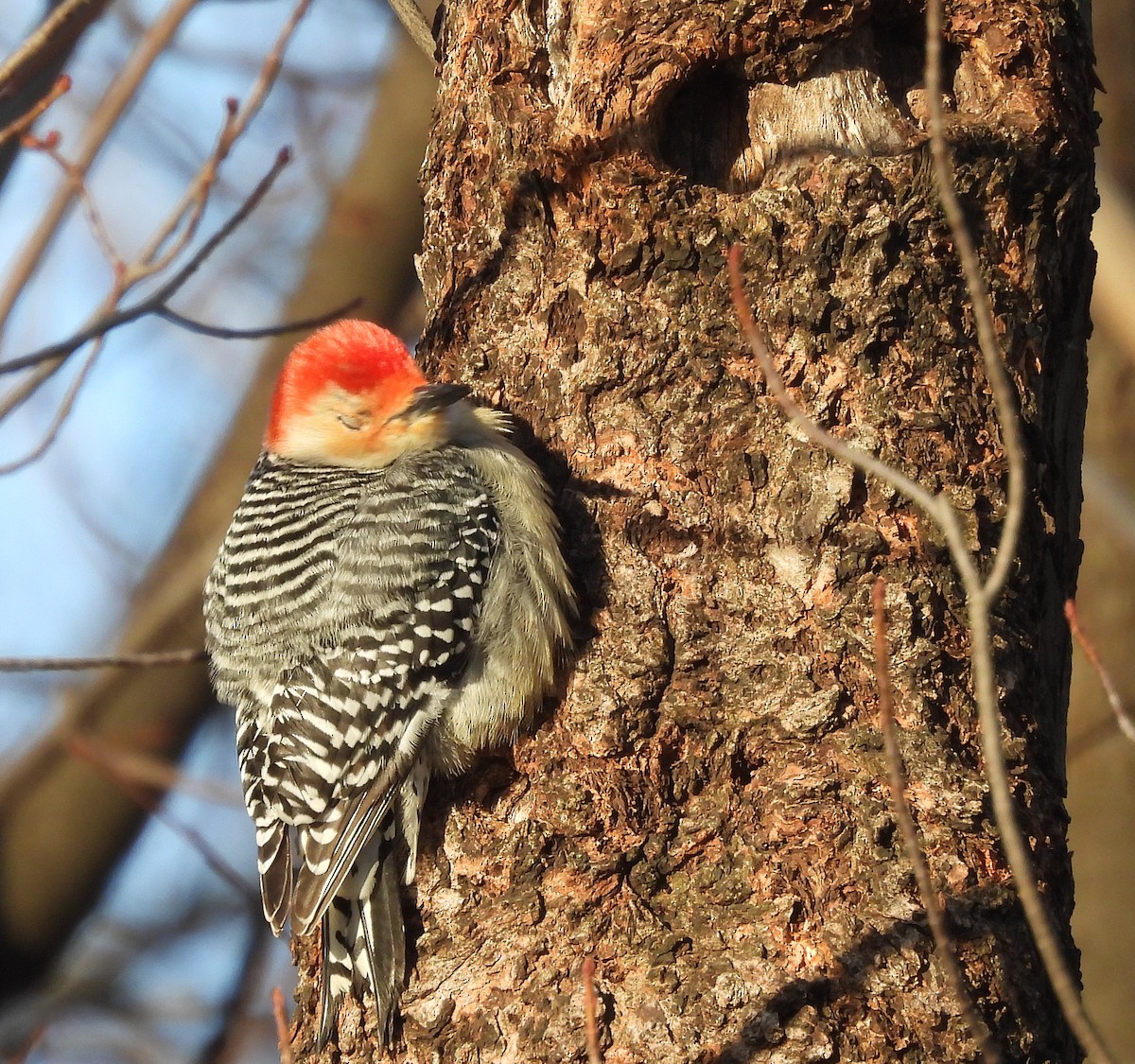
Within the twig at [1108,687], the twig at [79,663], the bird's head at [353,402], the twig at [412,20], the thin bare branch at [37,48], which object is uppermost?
the twig at [412,20]

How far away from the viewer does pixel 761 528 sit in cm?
341

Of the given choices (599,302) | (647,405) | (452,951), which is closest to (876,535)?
(647,405)

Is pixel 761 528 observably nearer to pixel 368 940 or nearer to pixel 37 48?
pixel 368 940

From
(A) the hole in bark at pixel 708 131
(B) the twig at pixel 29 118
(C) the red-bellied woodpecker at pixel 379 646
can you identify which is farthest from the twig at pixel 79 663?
(A) the hole in bark at pixel 708 131

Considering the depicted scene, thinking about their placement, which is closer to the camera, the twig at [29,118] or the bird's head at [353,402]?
the twig at [29,118]

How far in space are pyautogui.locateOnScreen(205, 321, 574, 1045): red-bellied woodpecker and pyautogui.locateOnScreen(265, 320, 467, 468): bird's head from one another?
1cm

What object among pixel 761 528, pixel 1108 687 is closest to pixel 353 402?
pixel 761 528

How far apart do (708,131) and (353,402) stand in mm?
1287

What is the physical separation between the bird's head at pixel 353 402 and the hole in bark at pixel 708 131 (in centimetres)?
93

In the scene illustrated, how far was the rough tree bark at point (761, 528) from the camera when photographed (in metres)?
3.13

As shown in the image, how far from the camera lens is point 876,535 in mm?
3311

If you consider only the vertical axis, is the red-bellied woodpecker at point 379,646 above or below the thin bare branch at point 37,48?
below

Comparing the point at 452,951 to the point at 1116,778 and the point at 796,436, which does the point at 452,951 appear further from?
the point at 1116,778

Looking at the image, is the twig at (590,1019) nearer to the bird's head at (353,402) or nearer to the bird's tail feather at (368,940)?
the bird's tail feather at (368,940)
